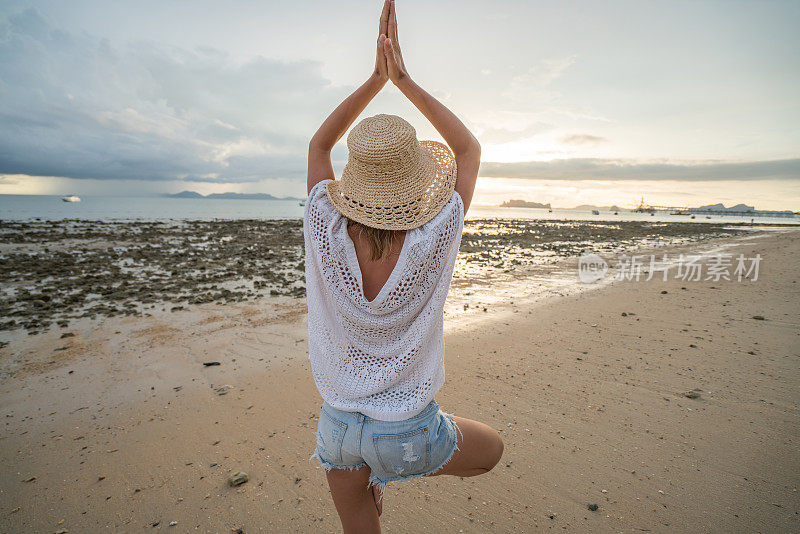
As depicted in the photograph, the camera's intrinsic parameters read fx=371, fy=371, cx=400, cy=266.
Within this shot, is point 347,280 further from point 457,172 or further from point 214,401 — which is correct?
point 214,401

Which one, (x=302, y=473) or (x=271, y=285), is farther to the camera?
(x=271, y=285)

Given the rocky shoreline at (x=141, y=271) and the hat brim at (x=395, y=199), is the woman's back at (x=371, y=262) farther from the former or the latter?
the rocky shoreline at (x=141, y=271)

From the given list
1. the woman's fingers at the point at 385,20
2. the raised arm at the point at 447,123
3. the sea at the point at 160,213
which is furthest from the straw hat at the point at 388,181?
the sea at the point at 160,213

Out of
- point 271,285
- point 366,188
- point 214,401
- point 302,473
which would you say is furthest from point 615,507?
point 271,285

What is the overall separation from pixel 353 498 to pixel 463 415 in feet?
7.67

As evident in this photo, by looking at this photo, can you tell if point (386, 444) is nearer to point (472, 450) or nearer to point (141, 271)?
point (472, 450)

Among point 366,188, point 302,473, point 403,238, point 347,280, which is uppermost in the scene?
point 366,188

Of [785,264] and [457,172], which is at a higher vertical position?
[457,172]

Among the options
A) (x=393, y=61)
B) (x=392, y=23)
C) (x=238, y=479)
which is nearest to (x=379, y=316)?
(x=393, y=61)

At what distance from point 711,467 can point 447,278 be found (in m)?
3.07

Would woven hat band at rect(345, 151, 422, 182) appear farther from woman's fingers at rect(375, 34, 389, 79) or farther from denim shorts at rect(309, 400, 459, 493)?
denim shorts at rect(309, 400, 459, 493)

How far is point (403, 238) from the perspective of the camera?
142 cm

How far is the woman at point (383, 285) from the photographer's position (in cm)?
136

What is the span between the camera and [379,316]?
1450 mm
